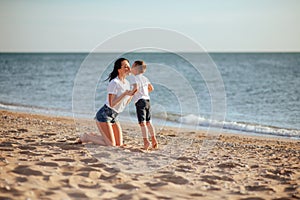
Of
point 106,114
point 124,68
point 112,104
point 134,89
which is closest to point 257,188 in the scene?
point 134,89

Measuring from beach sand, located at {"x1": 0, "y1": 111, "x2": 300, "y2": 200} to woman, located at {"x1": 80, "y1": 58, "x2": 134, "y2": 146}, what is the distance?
0.34m

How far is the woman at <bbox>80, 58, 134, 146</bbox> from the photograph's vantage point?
7.43 metres

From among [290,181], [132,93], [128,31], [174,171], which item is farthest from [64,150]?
[290,181]

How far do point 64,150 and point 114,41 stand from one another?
8.43ft

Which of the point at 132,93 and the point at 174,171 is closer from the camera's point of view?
the point at 174,171

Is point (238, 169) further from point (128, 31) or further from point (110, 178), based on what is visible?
point (128, 31)

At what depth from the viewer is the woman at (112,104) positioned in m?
7.43

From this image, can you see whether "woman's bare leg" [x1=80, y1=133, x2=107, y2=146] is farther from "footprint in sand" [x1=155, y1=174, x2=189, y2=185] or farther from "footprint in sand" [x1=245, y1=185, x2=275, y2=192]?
"footprint in sand" [x1=245, y1=185, x2=275, y2=192]

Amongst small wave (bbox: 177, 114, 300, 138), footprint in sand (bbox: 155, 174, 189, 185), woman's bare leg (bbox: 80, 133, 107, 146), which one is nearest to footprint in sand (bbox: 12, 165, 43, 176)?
footprint in sand (bbox: 155, 174, 189, 185)

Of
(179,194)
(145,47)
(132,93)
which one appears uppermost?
(145,47)

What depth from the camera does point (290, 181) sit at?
5734 millimetres

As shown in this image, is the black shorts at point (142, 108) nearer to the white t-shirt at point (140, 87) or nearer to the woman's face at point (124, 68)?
the white t-shirt at point (140, 87)

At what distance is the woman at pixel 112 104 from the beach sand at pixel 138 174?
341 millimetres

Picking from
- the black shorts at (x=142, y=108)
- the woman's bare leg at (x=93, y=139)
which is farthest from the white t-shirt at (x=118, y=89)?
the woman's bare leg at (x=93, y=139)
